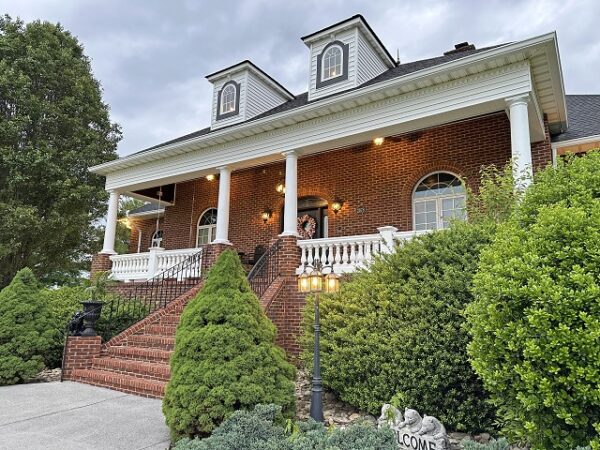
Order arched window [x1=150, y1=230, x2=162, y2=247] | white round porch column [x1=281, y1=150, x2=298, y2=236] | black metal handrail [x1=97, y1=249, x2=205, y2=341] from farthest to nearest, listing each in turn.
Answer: arched window [x1=150, y1=230, x2=162, y2=247] → white round porch column [x1=281, y1=150, x2=298, y2=236] → black metal handrail [x1=97, y1=249, x2=205, y2=341]

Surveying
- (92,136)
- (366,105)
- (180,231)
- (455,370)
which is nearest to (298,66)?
(92,136)

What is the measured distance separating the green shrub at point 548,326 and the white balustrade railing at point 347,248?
195 inches

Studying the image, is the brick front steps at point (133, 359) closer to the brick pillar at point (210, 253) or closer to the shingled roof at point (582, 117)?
the brick pillar at point (210, 253)

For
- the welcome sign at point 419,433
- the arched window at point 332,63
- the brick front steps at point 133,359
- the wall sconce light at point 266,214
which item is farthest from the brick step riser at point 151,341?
the arched window at point 332,63

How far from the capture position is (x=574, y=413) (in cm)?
237

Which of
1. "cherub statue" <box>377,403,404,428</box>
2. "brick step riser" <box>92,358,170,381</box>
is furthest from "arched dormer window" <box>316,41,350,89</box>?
"cherub statue" <box>377,403,404,428</box>

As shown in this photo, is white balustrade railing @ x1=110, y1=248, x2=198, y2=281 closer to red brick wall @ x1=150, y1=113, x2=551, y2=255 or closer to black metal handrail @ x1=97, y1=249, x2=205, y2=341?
black metal handrail @ x1=97, y1=249, x2=205, y2=341

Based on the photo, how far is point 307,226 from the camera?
11898 millimetres

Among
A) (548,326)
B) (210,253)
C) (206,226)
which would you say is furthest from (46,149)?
(548,326)

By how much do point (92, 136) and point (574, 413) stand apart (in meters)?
18.4

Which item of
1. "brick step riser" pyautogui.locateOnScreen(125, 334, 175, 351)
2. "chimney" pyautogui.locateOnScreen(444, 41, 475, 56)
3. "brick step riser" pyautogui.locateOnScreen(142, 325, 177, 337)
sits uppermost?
"chimney" pyautogui.locateOnScreen(444, 41, 475, 56)

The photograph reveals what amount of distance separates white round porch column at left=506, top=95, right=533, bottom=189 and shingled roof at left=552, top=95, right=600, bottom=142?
235 cm

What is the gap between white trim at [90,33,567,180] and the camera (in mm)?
6684

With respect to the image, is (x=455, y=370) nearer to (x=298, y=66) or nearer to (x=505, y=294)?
(x=505, y=294)
